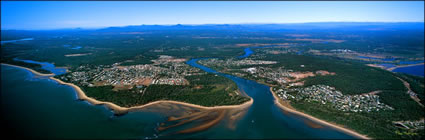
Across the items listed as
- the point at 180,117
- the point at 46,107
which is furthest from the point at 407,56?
the point at 46,107

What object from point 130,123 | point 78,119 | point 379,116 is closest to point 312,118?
point 379,116

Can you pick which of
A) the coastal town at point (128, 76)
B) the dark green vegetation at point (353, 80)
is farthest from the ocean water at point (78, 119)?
the dark green vegetation at point (353, 80)

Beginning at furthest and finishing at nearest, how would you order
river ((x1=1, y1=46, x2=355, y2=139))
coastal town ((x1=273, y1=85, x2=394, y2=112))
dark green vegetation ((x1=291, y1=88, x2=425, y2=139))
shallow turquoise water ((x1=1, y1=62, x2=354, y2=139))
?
1. coastal town ((x1=273, y1=85, x2=394, y2=112))
2. dark green vegetation ((x1=291, y1=88, x2=425, y2=139))
3. river ((x1=1, y1=46, x2=355, y2=139))
4. shallow turquoise water ((x1=1, y1=62, x2=354, y2=139))

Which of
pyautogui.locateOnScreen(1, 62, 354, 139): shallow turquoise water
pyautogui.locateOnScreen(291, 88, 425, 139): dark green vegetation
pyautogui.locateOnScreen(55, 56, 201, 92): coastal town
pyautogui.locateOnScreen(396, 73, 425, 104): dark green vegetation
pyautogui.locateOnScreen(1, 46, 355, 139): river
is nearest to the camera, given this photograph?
pyautogui.locateOnScreen(1, 62, 354, 139): shallow turquoise water

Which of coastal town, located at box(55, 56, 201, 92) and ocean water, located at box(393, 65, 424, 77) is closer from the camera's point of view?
coastal town, located at box(55, 56, 201, 92)

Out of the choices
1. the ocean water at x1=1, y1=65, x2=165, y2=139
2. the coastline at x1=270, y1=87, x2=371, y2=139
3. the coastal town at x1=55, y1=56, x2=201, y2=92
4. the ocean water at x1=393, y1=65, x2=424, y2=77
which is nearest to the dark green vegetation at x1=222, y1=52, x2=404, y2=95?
the coastline at x1=270, y1=87, x2=371, y2=139

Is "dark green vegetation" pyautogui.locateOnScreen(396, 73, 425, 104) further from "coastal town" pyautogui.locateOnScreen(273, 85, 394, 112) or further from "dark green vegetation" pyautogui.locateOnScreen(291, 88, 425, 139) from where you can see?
"coastal town" pyautogui.locateOnScreen(273, 85, 394, 112)

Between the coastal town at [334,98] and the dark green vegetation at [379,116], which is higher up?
the coastal town at [334,98]

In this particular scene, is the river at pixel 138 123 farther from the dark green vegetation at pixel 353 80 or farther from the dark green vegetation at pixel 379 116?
the dark green vegetation at pixel 353 80
